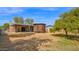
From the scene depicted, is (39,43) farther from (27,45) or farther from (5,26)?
(5,26)

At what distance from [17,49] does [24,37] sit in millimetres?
209

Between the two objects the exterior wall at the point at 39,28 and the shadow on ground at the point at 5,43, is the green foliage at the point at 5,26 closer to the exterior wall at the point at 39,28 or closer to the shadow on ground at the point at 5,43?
the shadow on ground at the point at 5,43

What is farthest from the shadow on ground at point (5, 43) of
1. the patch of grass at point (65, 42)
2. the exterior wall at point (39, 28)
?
the patch of grass at point (65, 42)

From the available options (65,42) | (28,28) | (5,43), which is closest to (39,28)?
(28,28)

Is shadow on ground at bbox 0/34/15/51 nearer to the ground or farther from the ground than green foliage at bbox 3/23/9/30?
nearer to the ground

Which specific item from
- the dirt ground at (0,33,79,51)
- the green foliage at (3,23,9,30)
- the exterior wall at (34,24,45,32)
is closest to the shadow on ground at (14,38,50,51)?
the dirt ground at (0,33,79,51)

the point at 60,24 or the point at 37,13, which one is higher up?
the point at 37,13

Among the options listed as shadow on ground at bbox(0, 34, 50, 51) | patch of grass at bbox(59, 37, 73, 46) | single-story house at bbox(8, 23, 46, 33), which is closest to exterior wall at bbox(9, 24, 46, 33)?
single-story house at bbox(8, 23, 46, 33)

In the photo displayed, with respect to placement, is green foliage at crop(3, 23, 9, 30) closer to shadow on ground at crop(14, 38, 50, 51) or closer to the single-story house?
the single-story house

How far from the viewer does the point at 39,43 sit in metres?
2.31

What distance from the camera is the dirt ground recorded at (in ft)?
7.51
